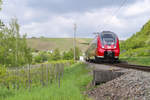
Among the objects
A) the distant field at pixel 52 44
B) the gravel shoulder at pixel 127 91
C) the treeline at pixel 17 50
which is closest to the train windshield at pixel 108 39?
the gravel shoulder at pixel 127 91

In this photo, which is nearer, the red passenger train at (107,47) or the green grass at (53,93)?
the green grass at (53,93)

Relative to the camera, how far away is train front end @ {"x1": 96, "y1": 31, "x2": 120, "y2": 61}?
Result: 19109 mm

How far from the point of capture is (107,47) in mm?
19109

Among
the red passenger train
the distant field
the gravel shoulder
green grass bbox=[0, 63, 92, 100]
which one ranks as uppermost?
the distant field

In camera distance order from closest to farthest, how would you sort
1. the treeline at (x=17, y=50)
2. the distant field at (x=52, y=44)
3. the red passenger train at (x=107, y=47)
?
1. the red passenger train at (x=107, y=47)
2. the treeline at (x=17, y=50)
3. the distant field at (x=52, y=44)

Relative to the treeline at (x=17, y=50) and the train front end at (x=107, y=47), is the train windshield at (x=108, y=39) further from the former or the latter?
the treeline at (x=17, y=50)

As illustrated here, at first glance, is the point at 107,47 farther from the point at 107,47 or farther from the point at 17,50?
the point at 17,50

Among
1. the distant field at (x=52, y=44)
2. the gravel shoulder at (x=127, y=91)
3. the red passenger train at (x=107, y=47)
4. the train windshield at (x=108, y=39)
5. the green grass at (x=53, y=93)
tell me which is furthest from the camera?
the distant field at (x=52, y=44)

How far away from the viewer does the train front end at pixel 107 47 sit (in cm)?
1911

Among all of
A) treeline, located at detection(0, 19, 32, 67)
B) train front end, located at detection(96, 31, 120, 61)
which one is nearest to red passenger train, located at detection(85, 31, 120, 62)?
train front end, located at detection(96, 31, 120, 61)

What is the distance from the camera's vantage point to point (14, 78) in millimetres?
14305

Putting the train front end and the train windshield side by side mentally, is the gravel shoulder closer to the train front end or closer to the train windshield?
the train front end

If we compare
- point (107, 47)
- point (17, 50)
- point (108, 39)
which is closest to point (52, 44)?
point (17, 50)

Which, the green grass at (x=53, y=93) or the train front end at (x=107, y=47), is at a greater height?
the train front end at (x=107, y=47)
